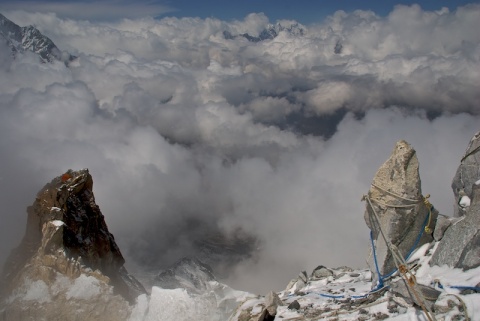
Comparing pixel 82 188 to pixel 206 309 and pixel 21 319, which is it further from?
pixel 206 309

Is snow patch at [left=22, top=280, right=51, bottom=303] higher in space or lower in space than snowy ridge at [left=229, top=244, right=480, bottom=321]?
higher

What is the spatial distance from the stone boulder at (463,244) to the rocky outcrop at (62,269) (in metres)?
29.9

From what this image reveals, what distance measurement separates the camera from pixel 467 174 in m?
27.3

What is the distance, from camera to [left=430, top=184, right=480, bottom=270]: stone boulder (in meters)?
19.6

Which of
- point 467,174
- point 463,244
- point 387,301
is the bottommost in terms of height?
point 387,301

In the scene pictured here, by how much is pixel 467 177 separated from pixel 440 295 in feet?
40.7

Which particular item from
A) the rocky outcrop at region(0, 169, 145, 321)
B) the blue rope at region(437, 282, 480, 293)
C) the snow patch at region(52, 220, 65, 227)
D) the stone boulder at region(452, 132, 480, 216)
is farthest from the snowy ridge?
the snow patch at region(52, 220, 65, 227)

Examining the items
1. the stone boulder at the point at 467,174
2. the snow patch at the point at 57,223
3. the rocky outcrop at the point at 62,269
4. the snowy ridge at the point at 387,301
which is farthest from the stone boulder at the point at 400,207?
the snow patch at the point at 57,223

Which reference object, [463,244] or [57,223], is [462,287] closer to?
[463,244]

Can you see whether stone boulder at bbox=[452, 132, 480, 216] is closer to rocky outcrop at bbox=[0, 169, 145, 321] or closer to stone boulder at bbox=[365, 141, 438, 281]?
stone boulder at bbox=[365, 141, 438, 281]

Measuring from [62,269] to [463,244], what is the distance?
34630mm

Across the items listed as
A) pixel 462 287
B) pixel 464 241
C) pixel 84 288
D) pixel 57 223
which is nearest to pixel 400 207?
pixel 464 241

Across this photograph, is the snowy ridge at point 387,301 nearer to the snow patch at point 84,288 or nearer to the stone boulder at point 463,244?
the stone boulder at point 463,244

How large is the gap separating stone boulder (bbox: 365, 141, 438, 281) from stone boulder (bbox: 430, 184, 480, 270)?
2811mm
